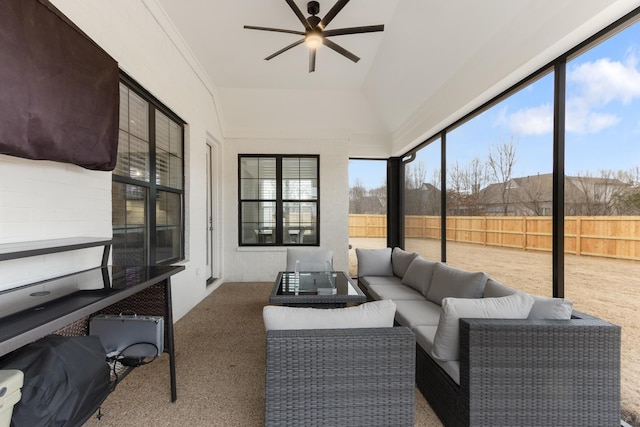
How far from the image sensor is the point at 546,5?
2.21 metres

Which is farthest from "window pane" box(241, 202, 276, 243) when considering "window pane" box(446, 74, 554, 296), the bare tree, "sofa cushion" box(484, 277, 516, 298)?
"sofa cushion" box(484, 277, 516, 298)

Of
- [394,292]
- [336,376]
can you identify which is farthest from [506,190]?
[336,376]

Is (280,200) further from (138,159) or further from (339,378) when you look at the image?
(339,378)

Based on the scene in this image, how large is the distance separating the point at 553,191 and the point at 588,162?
0.33 m

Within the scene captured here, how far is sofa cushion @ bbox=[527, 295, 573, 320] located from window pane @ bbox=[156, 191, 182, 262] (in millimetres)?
3542

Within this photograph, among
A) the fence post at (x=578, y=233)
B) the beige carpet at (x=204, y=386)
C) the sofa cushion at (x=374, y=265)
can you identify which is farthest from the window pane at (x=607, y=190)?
the sofa cushion at (x=374, y=265)

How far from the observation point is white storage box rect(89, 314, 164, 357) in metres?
2.00

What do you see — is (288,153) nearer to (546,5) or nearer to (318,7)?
(318,7)

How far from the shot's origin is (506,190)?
10.4ft

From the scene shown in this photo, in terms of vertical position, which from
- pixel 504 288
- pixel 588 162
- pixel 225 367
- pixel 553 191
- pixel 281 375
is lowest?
pixel 225 367

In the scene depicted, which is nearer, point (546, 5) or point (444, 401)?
point (444, 401)

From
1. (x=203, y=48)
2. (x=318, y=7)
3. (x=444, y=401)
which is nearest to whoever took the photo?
(x=444, y=401)

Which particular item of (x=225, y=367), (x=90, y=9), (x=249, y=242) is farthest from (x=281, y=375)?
(x=249, y=242)

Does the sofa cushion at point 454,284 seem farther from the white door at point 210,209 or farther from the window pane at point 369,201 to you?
the white door at point 210,209
